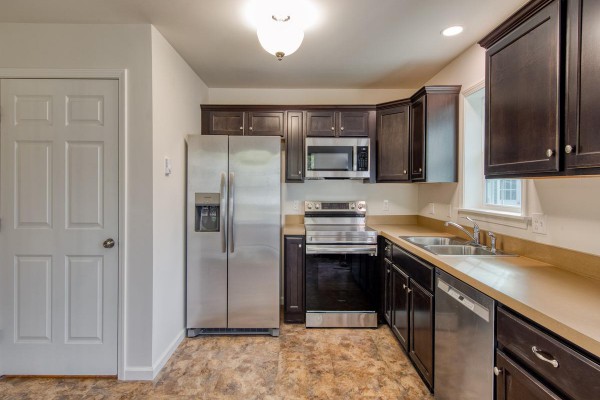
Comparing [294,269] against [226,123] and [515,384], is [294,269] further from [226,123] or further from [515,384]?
[515,384]

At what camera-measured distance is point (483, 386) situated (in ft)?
4.31

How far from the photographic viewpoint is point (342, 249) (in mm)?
2770

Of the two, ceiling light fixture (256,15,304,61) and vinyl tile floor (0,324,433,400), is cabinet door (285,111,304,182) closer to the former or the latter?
ceiling light fixture (256,15,304,61)

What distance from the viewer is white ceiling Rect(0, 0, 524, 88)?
5.96 ft

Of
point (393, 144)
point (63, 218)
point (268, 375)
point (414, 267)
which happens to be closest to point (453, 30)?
point (393, 144)

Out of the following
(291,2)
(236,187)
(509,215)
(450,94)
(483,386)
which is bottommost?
(483,386)

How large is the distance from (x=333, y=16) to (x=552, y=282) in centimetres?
197

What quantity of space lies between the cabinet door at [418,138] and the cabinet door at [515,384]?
65.9 inches

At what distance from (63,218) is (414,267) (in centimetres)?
255

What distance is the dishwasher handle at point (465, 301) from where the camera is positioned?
1312 mm

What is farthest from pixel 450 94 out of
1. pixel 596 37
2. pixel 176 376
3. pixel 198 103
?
pixel 176 376

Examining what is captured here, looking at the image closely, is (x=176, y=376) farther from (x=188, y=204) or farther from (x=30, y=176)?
(x=30, y=176)

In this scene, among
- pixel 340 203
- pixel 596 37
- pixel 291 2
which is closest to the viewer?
pixel 596 37

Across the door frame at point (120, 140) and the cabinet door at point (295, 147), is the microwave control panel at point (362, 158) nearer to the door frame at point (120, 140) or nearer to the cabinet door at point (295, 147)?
the cabinet door at point (295, 147)
